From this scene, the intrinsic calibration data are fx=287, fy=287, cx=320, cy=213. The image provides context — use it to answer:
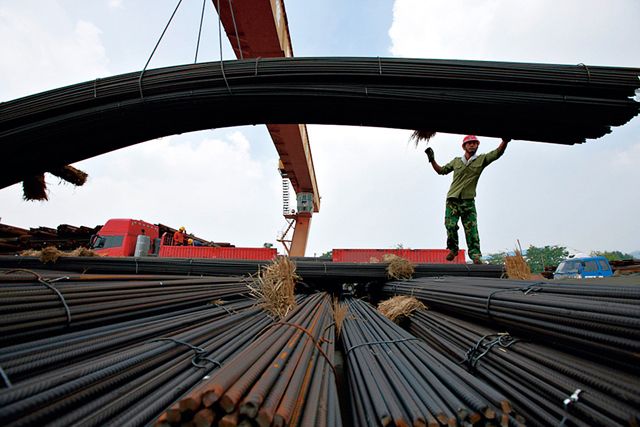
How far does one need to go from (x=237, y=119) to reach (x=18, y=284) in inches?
79.0

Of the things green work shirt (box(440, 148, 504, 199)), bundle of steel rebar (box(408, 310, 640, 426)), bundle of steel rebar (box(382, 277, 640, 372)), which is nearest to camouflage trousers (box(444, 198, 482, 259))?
green work shirt (box(440, 148, 504, 199))

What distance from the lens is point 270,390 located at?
39.6 inches

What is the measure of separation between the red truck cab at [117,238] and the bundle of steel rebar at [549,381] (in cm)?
1008

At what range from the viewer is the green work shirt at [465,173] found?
3961 mm

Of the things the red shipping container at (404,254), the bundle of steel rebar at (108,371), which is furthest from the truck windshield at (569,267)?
the bundle of steel rebar at (108,371)

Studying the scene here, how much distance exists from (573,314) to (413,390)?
33.6 inches

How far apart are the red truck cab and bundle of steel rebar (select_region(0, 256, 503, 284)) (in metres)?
5.14

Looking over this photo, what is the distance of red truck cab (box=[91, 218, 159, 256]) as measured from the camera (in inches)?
356

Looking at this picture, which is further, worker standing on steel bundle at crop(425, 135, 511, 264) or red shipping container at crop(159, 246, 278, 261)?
red shipping container at crop(159, 246, 278, 261)

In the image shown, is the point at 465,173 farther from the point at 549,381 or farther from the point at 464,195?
the point at 549,381

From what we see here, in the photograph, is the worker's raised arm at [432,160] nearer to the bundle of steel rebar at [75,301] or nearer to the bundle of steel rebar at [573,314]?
the bundle of steel rebar at [573,314]

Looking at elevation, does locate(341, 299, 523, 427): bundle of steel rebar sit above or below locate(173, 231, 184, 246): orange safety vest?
below

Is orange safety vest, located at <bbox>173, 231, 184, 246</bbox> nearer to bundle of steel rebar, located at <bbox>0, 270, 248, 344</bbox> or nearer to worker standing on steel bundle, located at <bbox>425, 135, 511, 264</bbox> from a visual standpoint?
bundle of steel rebar, located at <bbox>0, 270, 248, 344</bbox>

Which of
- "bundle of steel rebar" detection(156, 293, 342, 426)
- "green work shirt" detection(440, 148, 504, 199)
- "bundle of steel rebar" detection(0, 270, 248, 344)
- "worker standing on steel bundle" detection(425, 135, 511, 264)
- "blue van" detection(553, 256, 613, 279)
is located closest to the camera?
"bundle of steel rebar" detection(156, 293, 342, 426)
